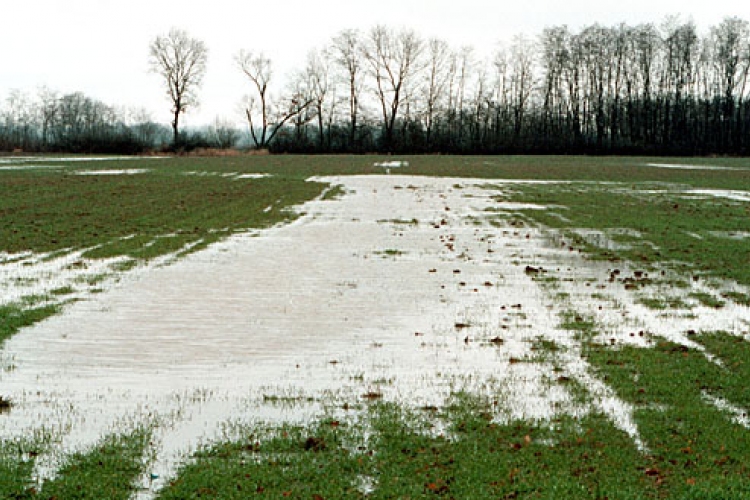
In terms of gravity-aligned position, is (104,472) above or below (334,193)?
below

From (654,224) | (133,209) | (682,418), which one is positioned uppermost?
(133,209)

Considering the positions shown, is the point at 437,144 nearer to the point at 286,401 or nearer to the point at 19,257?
the point at 19,257

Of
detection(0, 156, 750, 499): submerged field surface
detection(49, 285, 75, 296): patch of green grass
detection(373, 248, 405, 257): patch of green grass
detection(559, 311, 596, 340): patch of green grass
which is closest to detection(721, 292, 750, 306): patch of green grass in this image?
detection(0, 156, 750, 499): submerged field surface

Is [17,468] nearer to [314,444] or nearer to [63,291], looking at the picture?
[314,444]

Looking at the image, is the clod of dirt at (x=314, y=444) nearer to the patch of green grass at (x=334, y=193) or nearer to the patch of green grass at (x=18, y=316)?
the patch of green grass at (x=18, y=316)

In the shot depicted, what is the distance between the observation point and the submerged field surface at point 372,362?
16.7 feet

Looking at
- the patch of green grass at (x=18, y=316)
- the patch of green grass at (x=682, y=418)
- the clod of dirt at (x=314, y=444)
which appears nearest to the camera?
the patch of green grass at (x=682, y=418)

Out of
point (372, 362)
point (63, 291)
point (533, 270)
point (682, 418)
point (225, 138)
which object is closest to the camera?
point (682, 418)

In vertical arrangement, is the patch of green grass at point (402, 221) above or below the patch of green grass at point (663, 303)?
above

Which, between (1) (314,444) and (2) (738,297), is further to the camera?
(2) (738,297)

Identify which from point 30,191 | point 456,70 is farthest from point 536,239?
point 456,70

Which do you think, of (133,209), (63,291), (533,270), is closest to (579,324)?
(533,270)

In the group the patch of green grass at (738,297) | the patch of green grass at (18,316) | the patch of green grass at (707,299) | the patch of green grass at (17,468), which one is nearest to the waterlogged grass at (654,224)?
the patch of green grass at (738,297)

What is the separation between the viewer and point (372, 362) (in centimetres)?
801
